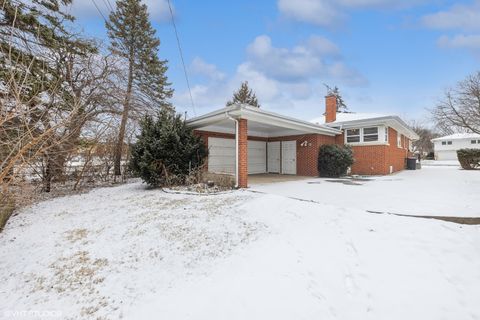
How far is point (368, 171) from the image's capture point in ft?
45.2

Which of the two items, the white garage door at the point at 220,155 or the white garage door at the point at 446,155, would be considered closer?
the white garage door at the point at 220,155

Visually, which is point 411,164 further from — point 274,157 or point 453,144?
point 453,144

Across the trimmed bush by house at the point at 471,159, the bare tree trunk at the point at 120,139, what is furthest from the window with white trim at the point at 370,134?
the bare tree trunk at the point at 120,139

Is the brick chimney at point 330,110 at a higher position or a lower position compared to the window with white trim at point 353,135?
higher

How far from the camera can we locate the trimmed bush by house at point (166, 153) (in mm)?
8797

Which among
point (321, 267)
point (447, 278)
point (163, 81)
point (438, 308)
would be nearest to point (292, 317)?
point (321, 267)

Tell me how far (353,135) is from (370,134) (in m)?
0.86

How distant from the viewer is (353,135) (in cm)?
1407

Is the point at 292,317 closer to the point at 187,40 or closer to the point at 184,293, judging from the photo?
the point at 184,293

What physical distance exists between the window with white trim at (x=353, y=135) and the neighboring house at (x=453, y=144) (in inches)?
1352

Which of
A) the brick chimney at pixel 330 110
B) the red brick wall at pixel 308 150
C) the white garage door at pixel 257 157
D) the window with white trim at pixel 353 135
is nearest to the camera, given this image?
the red brick wall at pixel 308 150

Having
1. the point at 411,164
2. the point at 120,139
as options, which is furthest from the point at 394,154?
the point at 120,139

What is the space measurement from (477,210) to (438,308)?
386cm

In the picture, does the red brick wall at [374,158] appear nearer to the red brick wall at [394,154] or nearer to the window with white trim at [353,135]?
the red brick wall at [394,154]
